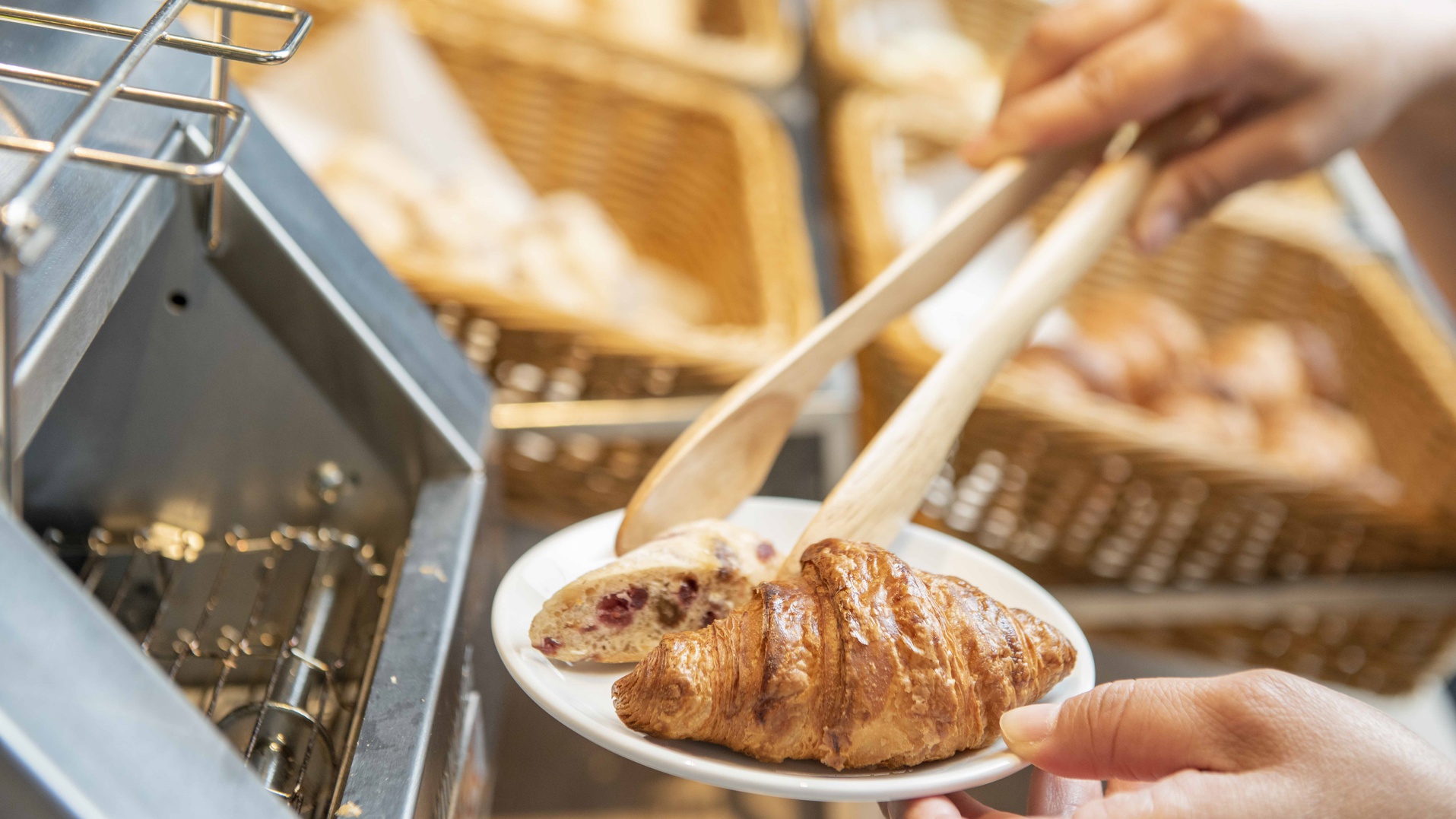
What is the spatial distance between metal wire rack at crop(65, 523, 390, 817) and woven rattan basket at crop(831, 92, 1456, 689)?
752 millimetres

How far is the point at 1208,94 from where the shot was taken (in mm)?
1019

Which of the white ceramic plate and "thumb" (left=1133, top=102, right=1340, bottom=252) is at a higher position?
"thumb" (left=1133, top=102, right=1340, bottom=252)

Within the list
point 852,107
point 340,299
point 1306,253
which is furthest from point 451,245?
point 1306,253

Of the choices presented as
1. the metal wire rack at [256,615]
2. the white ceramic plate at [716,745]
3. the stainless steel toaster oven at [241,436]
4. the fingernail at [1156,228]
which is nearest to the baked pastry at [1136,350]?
the fingernail at [1156,228]

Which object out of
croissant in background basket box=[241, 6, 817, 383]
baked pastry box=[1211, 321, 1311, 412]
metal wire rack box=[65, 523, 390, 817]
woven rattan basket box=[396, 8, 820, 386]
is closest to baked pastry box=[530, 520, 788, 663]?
metal wire rack box=[65, 523, 390, 817]

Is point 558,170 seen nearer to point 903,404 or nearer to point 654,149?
point 654,149

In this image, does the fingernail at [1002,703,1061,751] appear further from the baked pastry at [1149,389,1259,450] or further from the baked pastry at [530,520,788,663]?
the baked pastry at [1149,389,1259,450]

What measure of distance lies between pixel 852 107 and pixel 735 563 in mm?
1338

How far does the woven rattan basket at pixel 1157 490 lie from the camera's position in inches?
49.9

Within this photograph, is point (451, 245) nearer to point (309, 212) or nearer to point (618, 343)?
point (618, 343)

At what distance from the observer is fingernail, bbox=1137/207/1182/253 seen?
102 centimetres

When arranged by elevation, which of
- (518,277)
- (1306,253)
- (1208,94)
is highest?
(1208,94)

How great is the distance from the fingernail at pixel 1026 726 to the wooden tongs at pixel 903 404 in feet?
0.48

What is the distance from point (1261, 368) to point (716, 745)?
142cm
